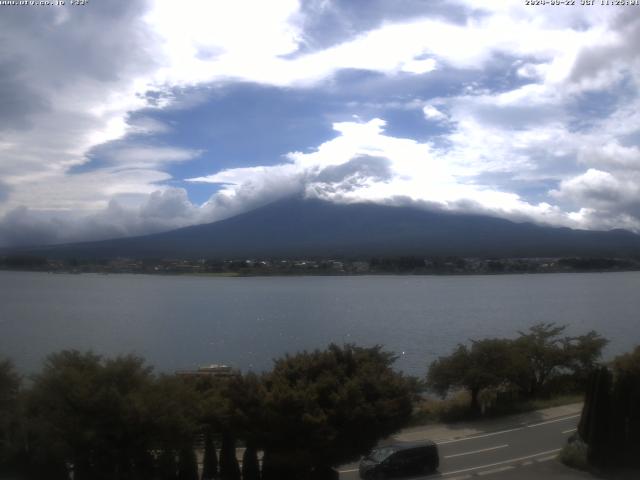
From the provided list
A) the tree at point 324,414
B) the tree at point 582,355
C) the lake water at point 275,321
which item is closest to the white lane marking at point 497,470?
the tree at point 324,414

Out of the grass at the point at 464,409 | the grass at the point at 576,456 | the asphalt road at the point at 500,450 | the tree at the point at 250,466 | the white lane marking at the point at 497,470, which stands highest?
the tree at the point at 250,466

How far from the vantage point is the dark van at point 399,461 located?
11.3 meters

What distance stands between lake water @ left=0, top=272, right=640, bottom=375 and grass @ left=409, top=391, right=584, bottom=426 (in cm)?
648

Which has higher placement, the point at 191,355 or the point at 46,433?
the point at 46,433

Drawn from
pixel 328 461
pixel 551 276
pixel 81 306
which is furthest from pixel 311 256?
pixel 328 461

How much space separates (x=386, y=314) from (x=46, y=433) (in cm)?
4155

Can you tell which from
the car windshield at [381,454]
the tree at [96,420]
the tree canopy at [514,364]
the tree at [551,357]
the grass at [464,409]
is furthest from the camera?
the tree at [551,357]

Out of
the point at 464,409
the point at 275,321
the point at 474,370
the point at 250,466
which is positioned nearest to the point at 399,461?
the point at 250,466

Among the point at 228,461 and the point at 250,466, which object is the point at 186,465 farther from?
the point at 250,466

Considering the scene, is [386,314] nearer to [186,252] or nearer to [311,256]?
[311,256]

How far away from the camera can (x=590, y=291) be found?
3000 inches

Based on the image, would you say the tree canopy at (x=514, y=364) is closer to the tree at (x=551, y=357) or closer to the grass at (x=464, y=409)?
the tree at (x=551, y=357)

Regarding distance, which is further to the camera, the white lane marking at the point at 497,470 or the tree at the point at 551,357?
the tree at the point at 551,357

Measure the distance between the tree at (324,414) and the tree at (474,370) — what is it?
29.4 feet
